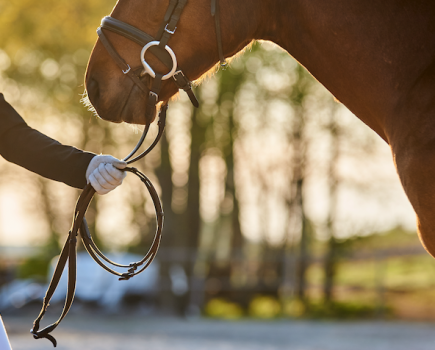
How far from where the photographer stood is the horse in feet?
7.27

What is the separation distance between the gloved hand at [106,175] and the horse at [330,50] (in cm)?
25

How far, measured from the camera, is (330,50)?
2.36 metres

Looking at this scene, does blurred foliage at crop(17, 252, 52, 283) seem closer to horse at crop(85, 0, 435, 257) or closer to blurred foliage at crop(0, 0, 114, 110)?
blurred foliage at crop(0, 0, 114, 110)

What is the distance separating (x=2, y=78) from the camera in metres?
11.6

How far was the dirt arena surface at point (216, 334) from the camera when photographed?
714 centimetres

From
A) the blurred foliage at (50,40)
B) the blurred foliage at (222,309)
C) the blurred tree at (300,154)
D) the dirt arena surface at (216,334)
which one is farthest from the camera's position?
the blurred tree at (300,154)

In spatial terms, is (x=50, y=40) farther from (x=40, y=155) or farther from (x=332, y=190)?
(x=40, y=155)

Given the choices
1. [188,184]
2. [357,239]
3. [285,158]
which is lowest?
[357,239]

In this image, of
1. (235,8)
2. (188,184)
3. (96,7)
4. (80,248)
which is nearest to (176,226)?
(188,184)

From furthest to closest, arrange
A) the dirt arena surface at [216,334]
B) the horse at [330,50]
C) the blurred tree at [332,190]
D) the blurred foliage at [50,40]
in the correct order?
the blurred tree at [332,190] → the blurred foliage at [50,40] → the dirt arena surface at [216,334] → the horse at [330,50]

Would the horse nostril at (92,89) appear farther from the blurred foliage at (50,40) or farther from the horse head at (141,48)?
the blurred foliage at (50,40)

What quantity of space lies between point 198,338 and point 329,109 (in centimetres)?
616

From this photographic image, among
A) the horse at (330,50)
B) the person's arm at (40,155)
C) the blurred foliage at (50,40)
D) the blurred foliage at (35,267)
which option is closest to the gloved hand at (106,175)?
the person's arm at (40,155)

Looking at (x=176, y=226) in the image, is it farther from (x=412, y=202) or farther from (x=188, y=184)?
(x=412, y=202)
